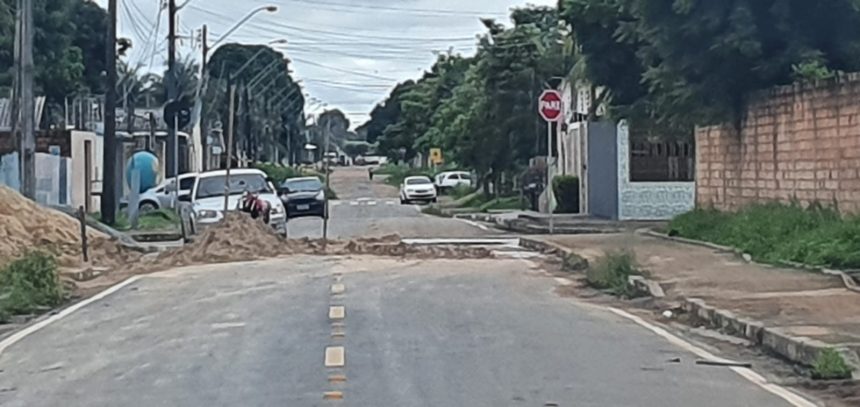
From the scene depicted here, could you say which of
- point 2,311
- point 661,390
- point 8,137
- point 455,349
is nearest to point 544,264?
point 2,311

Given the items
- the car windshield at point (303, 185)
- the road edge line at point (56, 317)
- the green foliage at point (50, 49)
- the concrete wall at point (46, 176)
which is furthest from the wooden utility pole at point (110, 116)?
the road edge line at point (56, 317)

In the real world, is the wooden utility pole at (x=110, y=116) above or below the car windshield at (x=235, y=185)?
above

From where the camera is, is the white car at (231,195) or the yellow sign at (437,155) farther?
the yellow sign at (437,155)

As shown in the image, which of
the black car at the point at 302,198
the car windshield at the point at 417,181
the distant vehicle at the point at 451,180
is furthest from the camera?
the distant vehicle at the point at 451,180

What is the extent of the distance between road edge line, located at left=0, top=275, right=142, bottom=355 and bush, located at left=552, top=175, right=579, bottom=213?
26.7m

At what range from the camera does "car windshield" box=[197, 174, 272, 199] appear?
1396 inches

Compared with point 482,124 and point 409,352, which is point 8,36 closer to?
point 482,124

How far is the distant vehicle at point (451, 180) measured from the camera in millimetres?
92562

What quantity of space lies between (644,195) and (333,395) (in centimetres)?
3358

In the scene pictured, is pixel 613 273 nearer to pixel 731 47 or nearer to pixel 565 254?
pixel 565 254

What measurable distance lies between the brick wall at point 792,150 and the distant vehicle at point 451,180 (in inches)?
2358

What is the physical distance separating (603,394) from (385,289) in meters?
10.1

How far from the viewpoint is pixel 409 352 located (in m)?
14.4

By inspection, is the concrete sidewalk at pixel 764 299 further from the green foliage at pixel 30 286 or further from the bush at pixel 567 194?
the bush at pixel 567 194
